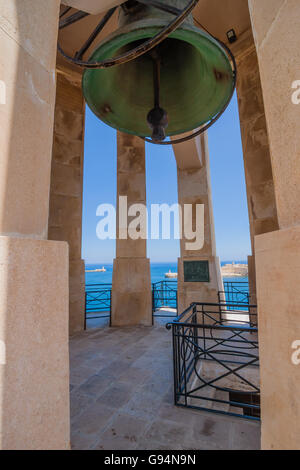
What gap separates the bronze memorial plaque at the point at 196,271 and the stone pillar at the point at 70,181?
11.4 ft

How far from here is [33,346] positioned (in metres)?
1.04

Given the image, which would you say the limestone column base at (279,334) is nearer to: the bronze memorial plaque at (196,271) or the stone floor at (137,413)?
the stone floor at (137,413)

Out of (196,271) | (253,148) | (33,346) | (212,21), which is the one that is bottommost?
(33,346)

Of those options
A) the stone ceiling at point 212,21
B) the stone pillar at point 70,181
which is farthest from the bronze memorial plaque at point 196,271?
the stone ceiling at point 212,21

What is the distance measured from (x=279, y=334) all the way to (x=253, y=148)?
6.86m

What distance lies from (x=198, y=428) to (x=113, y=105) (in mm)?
3941

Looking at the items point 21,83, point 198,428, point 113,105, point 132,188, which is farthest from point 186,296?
point 21,83

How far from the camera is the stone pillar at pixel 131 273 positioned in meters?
7.40

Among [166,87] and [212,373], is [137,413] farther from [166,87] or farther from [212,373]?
[166,87]

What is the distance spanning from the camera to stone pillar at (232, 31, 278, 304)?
6260mm

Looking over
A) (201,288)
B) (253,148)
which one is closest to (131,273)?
(201,288)

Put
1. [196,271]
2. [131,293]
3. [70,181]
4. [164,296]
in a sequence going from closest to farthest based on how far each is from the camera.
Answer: [70,181], [131,293], [196,271], [164,296]

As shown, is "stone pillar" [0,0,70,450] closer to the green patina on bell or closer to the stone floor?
the green patina on bell
